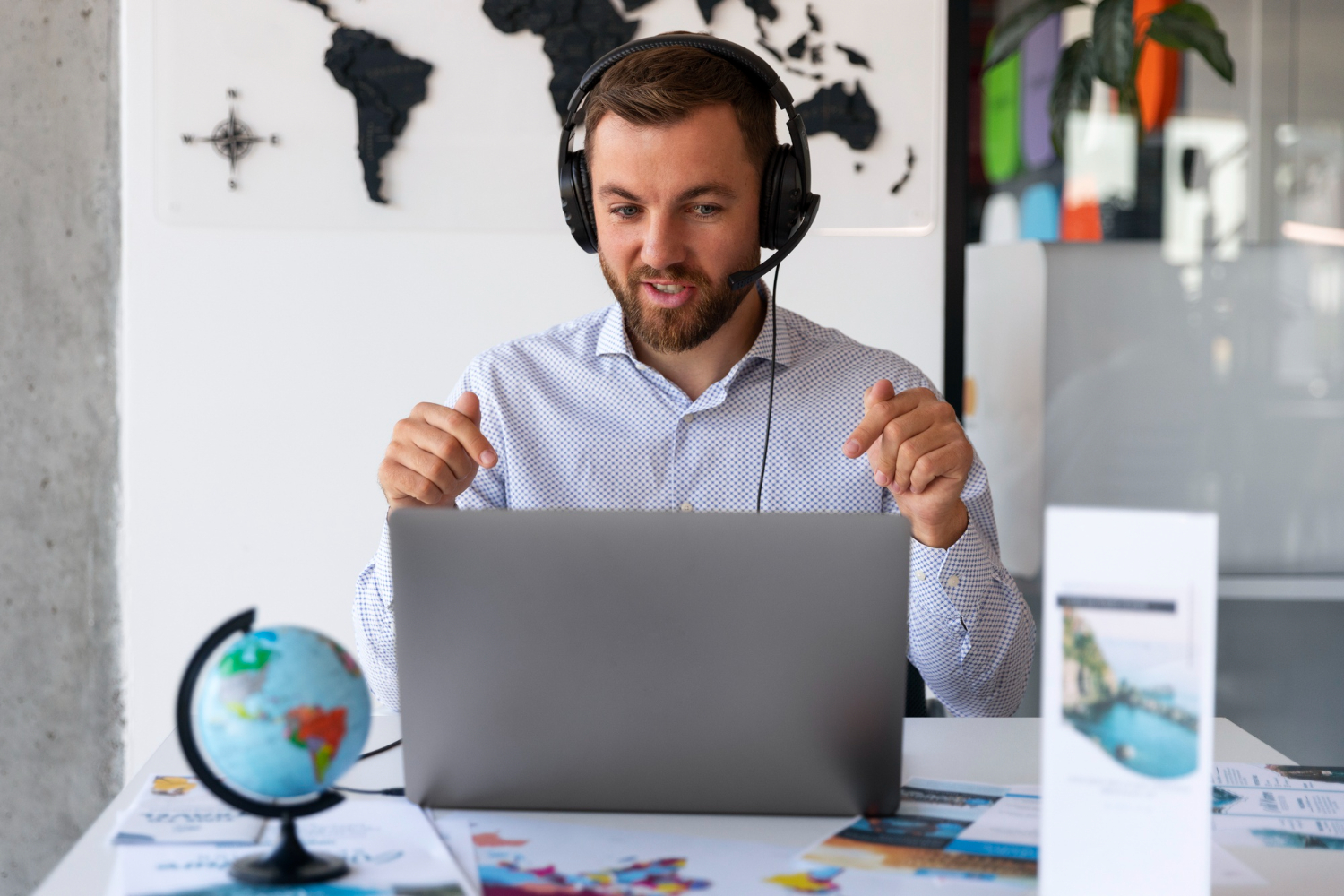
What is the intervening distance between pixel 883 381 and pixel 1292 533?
164cm

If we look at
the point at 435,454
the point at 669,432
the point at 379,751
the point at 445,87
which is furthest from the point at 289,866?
the point at 445,87

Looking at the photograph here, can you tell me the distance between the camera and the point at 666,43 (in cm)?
132

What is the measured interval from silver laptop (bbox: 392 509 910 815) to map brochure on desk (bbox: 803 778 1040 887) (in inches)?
2.3

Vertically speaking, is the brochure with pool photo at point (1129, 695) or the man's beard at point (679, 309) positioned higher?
the man's beard at point (679, 309)

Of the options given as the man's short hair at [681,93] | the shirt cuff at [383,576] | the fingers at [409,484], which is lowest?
the shirt cuff at [383,576]

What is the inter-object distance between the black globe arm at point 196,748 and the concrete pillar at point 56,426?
5.02ft

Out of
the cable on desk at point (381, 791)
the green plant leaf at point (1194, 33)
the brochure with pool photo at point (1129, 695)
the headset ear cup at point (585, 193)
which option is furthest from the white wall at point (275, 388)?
the brochure with pool photo at point (1129, 695)

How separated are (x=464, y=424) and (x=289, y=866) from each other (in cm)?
44

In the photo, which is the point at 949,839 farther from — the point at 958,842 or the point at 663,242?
the point at 663,242

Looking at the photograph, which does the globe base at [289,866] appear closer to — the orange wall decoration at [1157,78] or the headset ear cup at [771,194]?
the headset ear cup at [771,194]

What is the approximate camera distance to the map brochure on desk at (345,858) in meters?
0.74

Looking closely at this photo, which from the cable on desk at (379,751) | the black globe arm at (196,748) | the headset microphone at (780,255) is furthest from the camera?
the headset microphone at (780,255)

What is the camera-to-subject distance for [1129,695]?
67 centimetres

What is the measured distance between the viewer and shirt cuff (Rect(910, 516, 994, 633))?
126 centimetres
